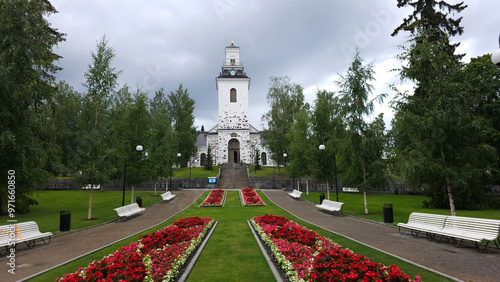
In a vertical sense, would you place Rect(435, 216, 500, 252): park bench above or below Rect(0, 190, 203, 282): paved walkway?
above

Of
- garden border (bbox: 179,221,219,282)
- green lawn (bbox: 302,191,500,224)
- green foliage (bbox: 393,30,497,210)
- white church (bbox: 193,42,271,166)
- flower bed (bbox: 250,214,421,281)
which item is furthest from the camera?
white church (bbox: 193,42,271,166)

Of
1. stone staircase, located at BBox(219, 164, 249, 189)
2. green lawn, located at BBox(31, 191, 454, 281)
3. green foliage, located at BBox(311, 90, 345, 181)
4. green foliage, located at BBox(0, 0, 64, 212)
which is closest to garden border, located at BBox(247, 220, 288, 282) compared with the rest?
green lawn, located at BBox(31, 191, 454, 281)

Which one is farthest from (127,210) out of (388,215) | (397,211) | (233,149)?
(233,149)

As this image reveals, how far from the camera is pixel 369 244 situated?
9250 millimetres

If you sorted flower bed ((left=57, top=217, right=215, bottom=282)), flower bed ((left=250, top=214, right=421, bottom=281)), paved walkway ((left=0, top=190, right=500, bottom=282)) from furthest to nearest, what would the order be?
1. paved walkway ((left=0, top=190, right=500, bottom=282))
2. flower bed ((left=57, top=217, right=215, bottom=282))
3. flower bed ((left=250, top=214, right=421, bottom=281))

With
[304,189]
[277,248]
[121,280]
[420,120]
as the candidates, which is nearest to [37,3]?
[121,280]

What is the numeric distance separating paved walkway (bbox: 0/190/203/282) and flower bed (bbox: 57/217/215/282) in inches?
86.3

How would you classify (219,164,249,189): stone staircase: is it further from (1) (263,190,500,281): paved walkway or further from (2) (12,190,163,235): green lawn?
(1) (263,190,500,281): paved walkway

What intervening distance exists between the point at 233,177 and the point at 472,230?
33624 mm

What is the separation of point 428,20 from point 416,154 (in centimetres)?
1318

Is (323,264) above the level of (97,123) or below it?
below

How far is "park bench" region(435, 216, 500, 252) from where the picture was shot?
8102 millimetres

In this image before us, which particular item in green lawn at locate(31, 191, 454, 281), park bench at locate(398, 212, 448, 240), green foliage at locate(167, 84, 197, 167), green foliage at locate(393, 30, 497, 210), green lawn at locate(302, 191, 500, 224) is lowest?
green lawn at locate(302, 191, 500, 224)

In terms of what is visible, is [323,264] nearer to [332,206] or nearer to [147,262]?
[147,262]
